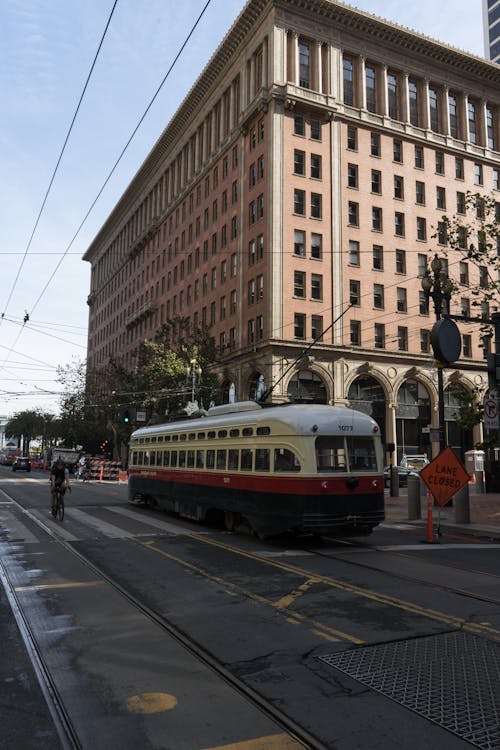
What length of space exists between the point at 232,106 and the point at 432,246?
20.8m

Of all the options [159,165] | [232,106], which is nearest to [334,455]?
[232,106]

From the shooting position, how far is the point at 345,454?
12.5 metres

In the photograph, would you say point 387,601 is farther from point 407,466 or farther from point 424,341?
point 424,341

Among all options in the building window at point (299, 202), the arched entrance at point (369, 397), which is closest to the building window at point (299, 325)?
the arched entrance at point (369, 397)

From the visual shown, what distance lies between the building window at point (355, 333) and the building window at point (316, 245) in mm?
5619

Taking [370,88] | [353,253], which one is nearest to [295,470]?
[353,253]

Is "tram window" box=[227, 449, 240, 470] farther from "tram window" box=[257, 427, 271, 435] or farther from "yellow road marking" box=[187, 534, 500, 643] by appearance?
"yellow road marking" box=[187, 534, 500, 643]

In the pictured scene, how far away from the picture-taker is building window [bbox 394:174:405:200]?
49281mm

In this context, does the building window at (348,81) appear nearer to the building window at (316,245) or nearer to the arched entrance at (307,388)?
the building window at (316,245)

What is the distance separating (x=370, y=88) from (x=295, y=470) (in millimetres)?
46419

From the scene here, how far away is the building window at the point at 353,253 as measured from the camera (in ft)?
152

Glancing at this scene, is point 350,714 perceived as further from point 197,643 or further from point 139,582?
point 139,582

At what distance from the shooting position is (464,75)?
5319 cm

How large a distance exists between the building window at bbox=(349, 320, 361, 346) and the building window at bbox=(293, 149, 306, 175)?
11917 mm
